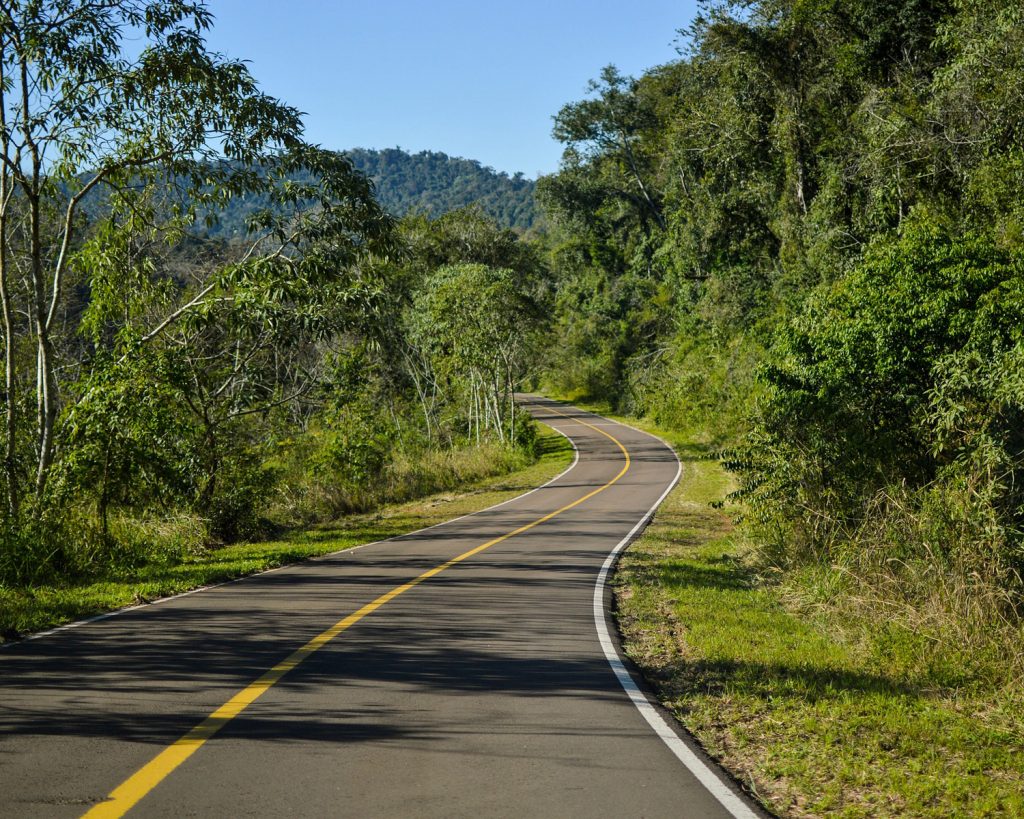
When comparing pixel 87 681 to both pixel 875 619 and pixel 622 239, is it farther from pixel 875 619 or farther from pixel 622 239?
pixel 622 239

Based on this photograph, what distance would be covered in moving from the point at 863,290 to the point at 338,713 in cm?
1225

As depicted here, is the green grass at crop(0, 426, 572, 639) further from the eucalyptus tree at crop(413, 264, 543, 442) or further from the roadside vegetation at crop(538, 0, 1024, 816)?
the eucalyptus tree at crop(413, 264, 543, 442)

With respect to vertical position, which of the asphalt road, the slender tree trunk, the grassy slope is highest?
the slender tree trunk

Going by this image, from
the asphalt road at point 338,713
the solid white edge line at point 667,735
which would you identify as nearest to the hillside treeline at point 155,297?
→ the asphalt road at point 338,713

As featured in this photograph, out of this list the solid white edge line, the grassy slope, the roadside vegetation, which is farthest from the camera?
the roadside vegetation

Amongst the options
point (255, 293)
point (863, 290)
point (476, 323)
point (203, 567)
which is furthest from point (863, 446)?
point (476, 323)

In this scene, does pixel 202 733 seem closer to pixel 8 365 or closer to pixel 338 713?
pixel 338 713

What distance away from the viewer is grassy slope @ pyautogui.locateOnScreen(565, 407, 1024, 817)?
5.38 m

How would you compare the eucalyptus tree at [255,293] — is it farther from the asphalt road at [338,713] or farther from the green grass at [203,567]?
the asphalt road at [338,713]

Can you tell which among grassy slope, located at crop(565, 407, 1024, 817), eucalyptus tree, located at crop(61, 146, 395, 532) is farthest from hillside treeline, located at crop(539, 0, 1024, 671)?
eucalyptus tree, located at crop(61, 146, 395, 532)

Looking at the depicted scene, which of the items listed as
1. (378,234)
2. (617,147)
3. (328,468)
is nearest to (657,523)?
(328,468)

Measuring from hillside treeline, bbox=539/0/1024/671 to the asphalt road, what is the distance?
13.8 ft

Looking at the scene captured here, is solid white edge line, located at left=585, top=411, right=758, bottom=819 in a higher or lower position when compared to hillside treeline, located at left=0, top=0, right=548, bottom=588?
lower

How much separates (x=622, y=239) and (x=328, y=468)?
56442 mm
